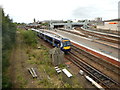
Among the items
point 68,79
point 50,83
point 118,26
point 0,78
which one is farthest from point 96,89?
point 118,26

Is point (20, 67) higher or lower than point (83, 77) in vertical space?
higher

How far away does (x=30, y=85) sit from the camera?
812cm

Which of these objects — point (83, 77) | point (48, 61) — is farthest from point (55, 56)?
point (83, 77)

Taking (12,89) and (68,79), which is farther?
(68,79)

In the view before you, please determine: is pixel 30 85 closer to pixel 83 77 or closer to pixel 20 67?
pixel 20 67

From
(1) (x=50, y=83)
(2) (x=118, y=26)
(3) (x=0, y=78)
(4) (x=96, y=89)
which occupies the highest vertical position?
(2) (x=118, y=26)

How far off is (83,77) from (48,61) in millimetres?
5411

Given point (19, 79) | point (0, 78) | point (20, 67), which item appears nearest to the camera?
point (0, 78)

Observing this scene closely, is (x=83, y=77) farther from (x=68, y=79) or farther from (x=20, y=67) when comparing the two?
(x=20, y=67)

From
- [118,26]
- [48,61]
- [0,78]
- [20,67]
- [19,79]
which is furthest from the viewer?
[118,26]

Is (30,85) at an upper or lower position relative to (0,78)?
lower

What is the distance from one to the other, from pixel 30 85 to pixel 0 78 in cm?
269

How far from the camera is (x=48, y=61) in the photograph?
13227mm

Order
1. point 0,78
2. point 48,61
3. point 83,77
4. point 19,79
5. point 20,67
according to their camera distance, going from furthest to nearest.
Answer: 1. point 48,61
2. point 20,67
3. point 83,77
4. point 19,79
5. point 0,78
